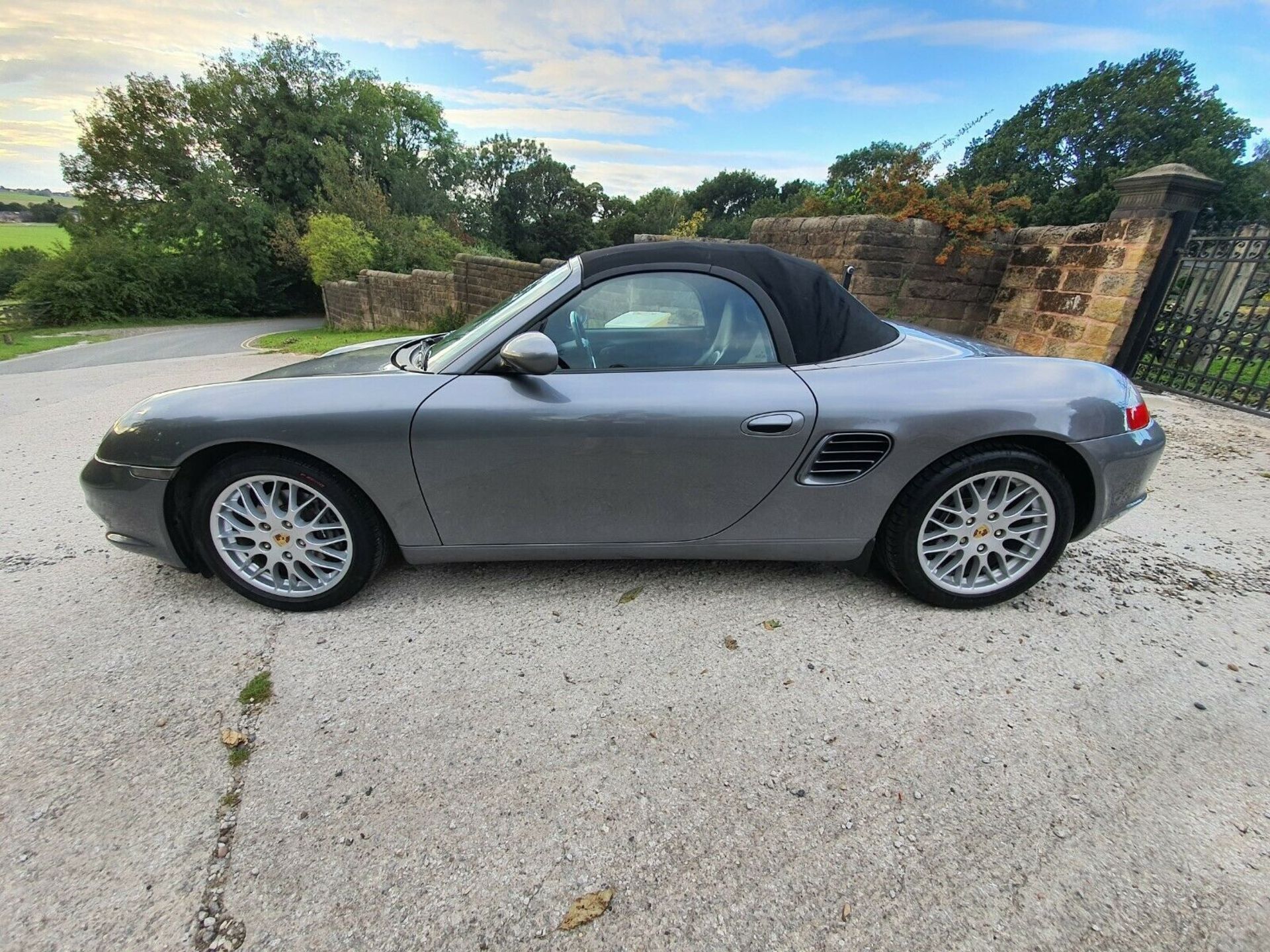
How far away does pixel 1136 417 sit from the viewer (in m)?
2.28

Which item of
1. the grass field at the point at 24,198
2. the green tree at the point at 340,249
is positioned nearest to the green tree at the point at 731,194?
the green tree at the point at 340,249

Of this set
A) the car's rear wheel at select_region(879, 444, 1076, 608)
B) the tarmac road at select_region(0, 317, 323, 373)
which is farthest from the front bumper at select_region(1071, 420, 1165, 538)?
the tarmac road at select_region(0, 317, 323, 373)

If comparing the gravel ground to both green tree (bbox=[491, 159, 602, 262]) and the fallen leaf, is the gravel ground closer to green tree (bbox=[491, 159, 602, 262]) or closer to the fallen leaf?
the fallen leaf

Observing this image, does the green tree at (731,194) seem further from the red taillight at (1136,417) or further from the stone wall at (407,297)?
the red taillight at (1136,417)

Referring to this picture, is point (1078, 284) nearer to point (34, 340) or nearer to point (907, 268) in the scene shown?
point (907, 268)

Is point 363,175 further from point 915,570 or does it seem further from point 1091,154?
point 1091,154

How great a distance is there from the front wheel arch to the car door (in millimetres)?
337

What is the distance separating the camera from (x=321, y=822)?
1.48m

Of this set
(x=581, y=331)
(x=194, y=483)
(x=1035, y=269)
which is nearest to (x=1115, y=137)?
(x=1035, y=269)

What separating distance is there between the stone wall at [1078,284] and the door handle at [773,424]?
15.8 ft

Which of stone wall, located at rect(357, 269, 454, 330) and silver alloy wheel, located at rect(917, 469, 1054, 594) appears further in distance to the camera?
stone wall, located at rect(357, 269, 454, 330)

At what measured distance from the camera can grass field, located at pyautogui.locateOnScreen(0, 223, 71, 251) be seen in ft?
93.7

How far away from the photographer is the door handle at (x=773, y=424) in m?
2.08

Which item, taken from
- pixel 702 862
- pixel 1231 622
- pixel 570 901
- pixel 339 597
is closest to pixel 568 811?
pixel 570 901
